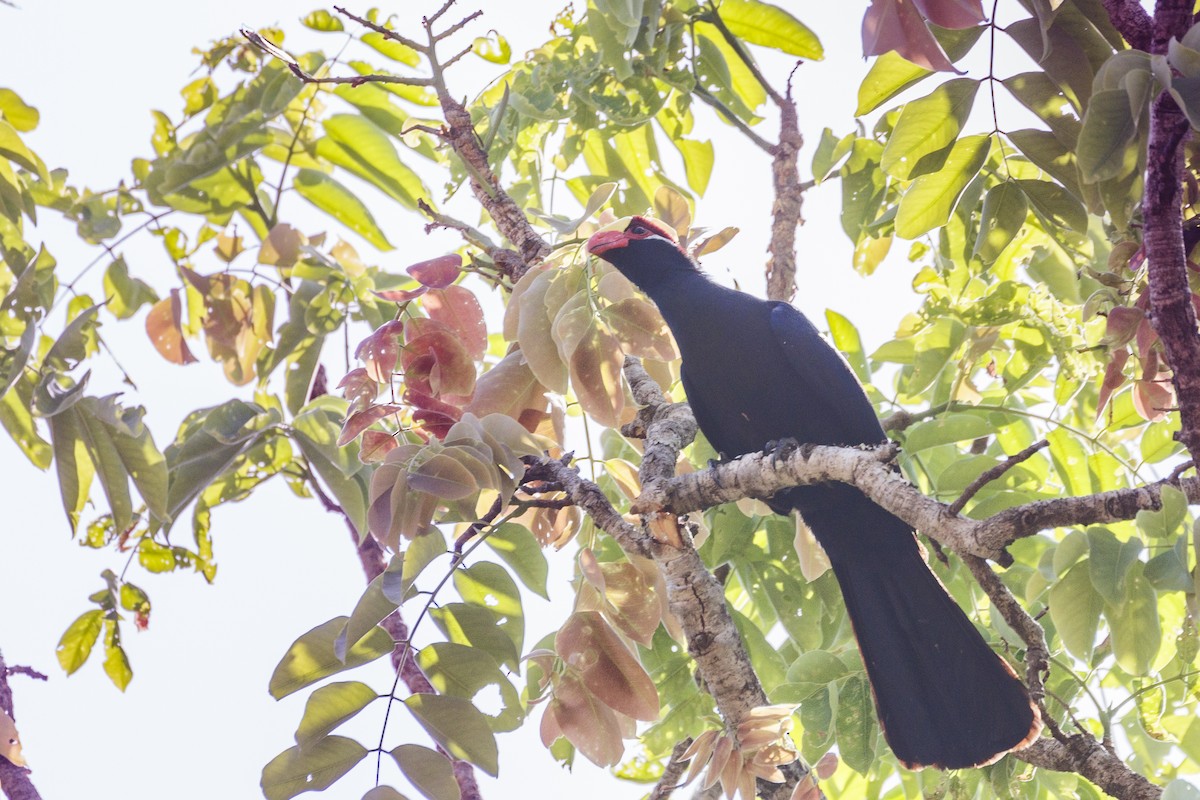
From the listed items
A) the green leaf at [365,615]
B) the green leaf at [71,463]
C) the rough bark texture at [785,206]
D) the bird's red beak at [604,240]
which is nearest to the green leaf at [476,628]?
the green leaf at [365,615]

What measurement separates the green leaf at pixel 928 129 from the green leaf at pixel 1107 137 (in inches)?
12.1

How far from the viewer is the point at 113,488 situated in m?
2.01

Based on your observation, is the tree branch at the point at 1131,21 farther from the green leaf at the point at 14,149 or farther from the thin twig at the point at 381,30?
the green leaf at the point at 14,149

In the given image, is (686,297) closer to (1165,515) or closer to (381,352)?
(381,352)

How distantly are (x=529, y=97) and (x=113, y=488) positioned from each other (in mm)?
1296

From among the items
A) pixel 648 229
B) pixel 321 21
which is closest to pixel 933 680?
pixel 648 229

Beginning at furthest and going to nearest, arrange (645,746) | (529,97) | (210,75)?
(210,75)
(645,746)
(529,97)

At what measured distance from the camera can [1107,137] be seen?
55.2 inches

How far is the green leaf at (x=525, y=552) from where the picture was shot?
2088 mm

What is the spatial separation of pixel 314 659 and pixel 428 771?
248mm

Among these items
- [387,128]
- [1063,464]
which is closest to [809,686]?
[1063,464]

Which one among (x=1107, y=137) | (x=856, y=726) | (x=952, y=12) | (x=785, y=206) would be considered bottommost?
(x=856, y=726)

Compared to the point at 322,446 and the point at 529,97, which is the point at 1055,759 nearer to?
the point at 322,446

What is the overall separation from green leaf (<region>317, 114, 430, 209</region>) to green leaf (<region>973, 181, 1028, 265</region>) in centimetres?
159
